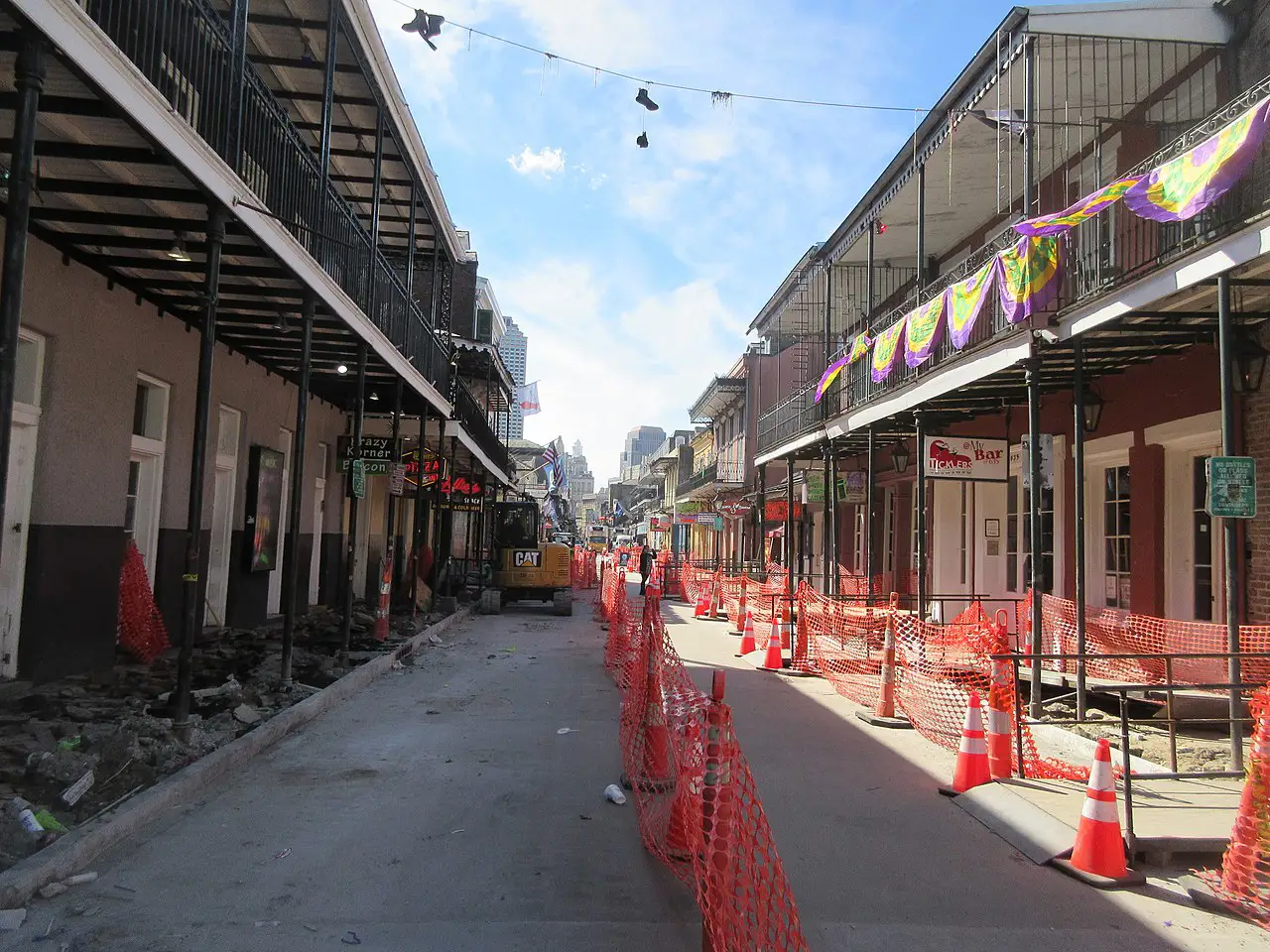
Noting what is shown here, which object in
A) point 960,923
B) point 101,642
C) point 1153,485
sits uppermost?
point 1153,485

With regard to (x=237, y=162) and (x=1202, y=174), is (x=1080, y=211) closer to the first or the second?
(x=1202, y=174)

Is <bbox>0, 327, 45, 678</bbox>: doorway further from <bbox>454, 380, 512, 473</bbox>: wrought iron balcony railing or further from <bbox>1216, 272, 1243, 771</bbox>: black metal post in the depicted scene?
<bbox>454, 380, 512, 473</bbox>: wrought iron balcony railing

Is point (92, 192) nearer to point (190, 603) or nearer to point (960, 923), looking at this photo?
point (190, 603)

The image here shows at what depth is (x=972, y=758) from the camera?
20.6 feet

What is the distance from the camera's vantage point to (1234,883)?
14.4 feet

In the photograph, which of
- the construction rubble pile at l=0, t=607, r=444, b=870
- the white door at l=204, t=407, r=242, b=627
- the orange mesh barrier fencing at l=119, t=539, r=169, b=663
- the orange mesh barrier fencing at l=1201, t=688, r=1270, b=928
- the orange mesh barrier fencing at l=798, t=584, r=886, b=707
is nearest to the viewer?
the orange mesh barrier fencing at l=1201, t=688, r=1270, b=928

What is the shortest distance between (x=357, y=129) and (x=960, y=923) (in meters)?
11.9

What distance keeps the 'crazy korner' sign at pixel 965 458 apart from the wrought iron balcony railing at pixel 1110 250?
1.09 m

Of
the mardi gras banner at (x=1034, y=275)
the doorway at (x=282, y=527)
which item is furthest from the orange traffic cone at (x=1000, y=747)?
the doorway at (x=282, y=527)

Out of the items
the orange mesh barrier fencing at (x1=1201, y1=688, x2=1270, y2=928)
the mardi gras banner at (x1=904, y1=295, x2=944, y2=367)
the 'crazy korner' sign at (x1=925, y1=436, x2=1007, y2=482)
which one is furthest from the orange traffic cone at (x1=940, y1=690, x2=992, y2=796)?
the mardi gras banner at (x1=904, y1=295, x2=944, y2=367)

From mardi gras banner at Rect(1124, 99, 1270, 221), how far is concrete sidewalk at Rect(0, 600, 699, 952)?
6.32 metres

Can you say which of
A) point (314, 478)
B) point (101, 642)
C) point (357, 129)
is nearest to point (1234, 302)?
point (357, 129)

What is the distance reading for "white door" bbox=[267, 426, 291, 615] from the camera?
14.0m

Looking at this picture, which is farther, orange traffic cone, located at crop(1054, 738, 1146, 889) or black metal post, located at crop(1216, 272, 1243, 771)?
black metal post, located at crop(1216, 272, 1243, 771)
